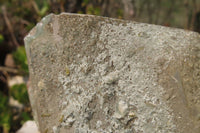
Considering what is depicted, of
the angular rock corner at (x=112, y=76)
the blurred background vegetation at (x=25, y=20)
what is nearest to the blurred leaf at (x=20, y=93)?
the blurred background vegetation at (x=25, y=20)

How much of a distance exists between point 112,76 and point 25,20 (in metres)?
1.64

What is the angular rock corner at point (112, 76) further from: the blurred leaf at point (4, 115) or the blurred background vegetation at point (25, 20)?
the blurred leaf at point (4, 115)

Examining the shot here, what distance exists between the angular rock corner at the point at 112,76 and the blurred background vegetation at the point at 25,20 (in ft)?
2.88

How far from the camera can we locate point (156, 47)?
2.56 feet

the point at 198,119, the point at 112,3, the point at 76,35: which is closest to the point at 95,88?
the point at 76,35

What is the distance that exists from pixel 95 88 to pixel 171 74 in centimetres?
28

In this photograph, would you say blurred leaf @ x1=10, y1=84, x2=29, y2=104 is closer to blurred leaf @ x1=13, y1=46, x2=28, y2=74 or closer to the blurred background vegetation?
the blurred background vegetation

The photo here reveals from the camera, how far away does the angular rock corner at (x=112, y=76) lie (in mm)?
732

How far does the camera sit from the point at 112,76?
0.77 meters

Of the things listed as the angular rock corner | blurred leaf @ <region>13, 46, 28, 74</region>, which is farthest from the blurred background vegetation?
A: the angular rock corner

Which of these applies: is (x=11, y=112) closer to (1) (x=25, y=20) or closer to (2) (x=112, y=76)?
(1) (x=25, y=20)

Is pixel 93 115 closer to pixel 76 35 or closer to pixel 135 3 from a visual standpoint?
pixel 76 35

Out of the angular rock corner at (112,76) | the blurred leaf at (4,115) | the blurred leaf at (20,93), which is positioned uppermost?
the angular rock corner at (112,76)

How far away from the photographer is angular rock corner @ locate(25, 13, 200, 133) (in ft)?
2.40
